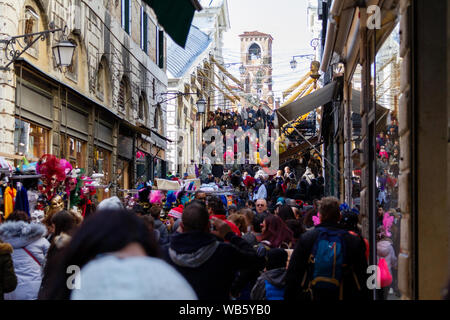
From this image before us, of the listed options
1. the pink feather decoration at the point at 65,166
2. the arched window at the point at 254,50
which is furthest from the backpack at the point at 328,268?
the arched window at the point at 254,50

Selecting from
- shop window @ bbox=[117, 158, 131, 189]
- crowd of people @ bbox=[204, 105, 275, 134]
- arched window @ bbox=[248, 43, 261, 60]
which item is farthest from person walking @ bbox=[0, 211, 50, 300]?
arched window @ bbox=[248, 43, 261, 60]

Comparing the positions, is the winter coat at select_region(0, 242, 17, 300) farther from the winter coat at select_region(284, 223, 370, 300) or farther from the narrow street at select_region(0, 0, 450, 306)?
the winter coat at select_region(284, 223, 370, 300)

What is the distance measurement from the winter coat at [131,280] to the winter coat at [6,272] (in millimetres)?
4825

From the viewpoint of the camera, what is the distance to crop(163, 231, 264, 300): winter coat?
15.4 ft

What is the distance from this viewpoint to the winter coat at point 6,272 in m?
6.57

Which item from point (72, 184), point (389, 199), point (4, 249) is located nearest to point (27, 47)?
point (72, 184)

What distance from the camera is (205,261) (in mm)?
4730

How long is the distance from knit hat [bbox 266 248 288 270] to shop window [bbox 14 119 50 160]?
316 inches

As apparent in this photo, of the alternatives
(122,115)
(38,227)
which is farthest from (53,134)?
(38,227)

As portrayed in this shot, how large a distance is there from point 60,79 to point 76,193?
473cm

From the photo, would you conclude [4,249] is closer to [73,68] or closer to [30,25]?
[30,25]

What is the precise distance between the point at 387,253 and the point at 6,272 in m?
3.71

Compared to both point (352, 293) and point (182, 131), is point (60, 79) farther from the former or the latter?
point (182, 131)

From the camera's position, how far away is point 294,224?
806 centimetres
